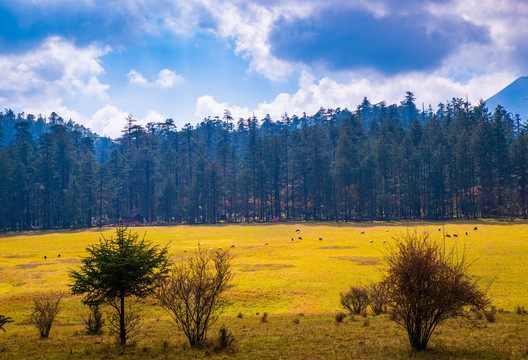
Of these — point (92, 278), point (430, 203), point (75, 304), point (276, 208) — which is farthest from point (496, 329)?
point (276, 208)

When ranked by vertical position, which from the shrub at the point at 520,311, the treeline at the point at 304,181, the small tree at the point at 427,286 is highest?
the treeline at the point at 304,181

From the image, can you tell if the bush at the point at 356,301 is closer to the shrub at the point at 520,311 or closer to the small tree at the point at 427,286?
the shrub at the point at 520,311

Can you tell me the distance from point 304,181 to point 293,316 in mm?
86755

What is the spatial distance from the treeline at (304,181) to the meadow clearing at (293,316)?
45.8 meters

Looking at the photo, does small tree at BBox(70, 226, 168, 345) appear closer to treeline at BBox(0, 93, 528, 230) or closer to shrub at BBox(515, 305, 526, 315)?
shrub at BBox(515, 305, 526, 315)

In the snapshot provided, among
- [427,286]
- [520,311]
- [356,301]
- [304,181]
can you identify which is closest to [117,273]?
[427,286]

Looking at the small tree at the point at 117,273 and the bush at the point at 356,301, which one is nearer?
the small tree at the point at 117,273

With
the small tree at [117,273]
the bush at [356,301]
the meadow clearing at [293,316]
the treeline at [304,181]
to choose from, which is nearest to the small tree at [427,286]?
the meadow clearing at [293,316]

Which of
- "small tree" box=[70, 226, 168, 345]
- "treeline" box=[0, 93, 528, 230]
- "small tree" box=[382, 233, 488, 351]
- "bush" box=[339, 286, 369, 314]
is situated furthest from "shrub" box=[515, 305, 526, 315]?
"treeline" box=[0, 93, 528, 230]

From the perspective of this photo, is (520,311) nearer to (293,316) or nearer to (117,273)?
(293,316)

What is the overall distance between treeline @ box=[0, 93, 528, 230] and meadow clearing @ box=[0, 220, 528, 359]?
4578cm

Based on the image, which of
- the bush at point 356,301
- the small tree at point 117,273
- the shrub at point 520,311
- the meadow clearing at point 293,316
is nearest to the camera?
the meadow clearing at point 293,316

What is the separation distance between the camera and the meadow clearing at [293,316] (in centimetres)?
1378

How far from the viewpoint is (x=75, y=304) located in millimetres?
25406
